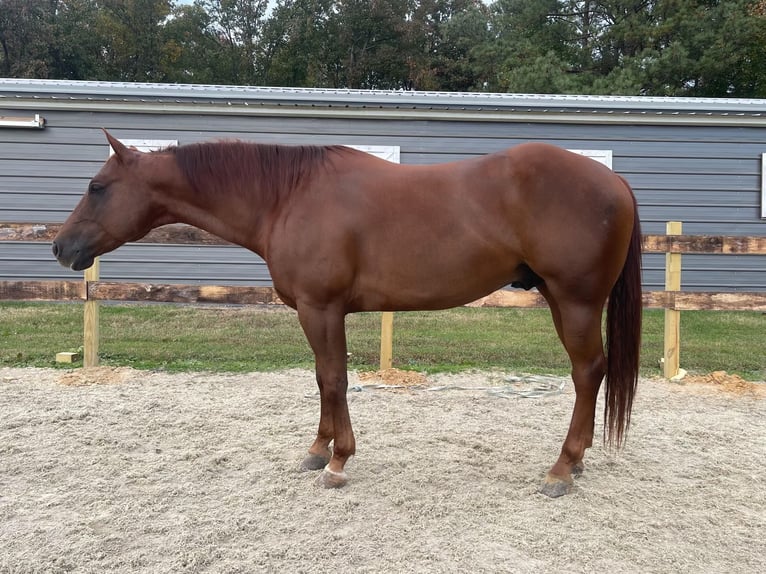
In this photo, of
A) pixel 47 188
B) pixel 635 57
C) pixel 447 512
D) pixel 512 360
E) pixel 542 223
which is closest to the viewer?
pixel 447 512

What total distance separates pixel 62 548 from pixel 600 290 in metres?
2.77

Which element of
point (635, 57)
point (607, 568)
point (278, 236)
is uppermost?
point (635, 57)

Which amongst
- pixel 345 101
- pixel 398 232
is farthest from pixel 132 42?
pixel 398 232

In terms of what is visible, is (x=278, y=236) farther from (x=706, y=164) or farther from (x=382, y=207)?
(x=706, y=164)

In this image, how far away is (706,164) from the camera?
28.8ft

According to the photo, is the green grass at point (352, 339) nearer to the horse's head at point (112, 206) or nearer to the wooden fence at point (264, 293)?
the wooden fence at point (264, 293)

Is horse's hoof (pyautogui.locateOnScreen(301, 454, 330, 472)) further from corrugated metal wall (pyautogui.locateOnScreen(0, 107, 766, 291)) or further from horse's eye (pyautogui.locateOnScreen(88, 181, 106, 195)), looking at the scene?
corrugated metal wall (pyautogui.locateOnScreen(0, 107, 766, 291))

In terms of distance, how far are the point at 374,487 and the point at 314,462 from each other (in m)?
0.45

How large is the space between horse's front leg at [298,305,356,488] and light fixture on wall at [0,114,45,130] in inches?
305

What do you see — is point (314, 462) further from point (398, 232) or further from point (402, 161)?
point (402, 161)

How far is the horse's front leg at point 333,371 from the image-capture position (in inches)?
114

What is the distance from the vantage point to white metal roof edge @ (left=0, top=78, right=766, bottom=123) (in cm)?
833

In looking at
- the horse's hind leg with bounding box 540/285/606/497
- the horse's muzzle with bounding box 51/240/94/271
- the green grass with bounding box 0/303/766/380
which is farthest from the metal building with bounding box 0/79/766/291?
the horse's hind leg with bounding box 540/285/606/497

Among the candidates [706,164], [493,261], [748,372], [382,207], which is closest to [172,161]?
[382,207]
